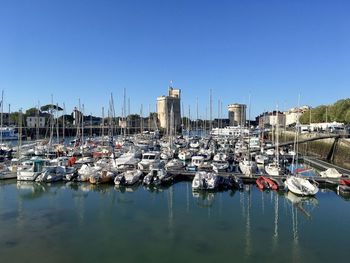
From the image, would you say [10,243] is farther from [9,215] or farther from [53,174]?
[53,174]

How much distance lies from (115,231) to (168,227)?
3.09 metres

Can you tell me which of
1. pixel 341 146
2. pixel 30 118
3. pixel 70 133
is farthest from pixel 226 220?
pixel 30 118

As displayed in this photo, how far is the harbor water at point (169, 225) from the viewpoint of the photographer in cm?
1616

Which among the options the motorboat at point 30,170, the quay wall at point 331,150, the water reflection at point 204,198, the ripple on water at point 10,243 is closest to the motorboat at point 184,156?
the water reflection at point 204,198

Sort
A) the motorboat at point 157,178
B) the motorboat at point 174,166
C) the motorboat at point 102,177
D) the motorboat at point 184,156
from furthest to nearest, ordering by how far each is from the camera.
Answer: the motorboat at point 184,156
the motorboat at point 174,166
the motorboat at point 102,177
the motorboat at point 157,178

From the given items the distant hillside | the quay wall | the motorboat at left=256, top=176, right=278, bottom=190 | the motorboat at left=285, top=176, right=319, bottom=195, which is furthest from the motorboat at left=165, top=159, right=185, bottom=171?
the distant hillside

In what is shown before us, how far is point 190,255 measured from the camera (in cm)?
1584

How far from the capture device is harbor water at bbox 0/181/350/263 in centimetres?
1616

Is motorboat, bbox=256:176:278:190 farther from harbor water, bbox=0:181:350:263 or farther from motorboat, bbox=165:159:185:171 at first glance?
motorboat, bbox=165:159:185:171

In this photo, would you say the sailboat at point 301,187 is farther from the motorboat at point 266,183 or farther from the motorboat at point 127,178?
the motorboat at point 127,178

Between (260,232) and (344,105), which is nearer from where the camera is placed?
(260,232)

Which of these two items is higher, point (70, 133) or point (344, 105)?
point (344, 105)

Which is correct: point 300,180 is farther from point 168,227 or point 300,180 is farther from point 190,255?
point 190,255

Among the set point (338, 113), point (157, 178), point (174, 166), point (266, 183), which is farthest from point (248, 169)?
point (338, 113)
